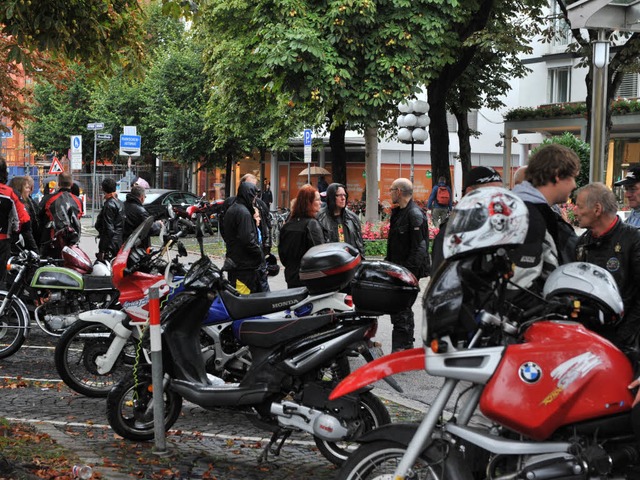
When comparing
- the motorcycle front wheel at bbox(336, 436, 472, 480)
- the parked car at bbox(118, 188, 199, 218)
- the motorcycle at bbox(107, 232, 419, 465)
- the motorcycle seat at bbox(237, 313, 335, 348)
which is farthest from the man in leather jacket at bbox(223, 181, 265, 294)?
the parked car at bbox(118, 188, 199, 218)

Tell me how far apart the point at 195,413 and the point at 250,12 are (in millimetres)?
20014

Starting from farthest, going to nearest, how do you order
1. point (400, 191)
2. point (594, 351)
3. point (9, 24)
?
point (400, 191)
point (9, 24)
point (594, 351)

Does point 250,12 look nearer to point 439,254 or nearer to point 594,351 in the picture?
point 439,254

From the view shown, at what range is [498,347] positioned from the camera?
375 cm

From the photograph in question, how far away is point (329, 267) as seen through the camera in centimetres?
614

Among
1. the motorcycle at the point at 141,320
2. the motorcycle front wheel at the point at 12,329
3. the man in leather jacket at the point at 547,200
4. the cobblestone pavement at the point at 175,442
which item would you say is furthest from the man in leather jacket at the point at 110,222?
the man in leather jacket at the point at 547,200

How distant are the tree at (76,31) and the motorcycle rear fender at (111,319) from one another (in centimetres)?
230

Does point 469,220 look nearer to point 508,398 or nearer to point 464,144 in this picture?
Result: point 508,398

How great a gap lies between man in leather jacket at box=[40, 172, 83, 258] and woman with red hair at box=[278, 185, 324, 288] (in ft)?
13.7

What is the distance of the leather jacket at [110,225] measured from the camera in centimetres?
1334

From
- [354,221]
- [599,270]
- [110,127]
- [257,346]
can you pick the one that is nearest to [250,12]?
[354,221]

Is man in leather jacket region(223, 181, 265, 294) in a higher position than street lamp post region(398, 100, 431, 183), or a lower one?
lower

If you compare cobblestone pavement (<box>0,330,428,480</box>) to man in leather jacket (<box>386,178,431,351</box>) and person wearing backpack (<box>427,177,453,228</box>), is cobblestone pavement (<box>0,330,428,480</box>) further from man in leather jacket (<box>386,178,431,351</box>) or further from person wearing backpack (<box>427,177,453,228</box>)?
person wearing backpack (<box>427,177,453,228</box>)

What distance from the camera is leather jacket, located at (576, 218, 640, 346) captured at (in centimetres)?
571
